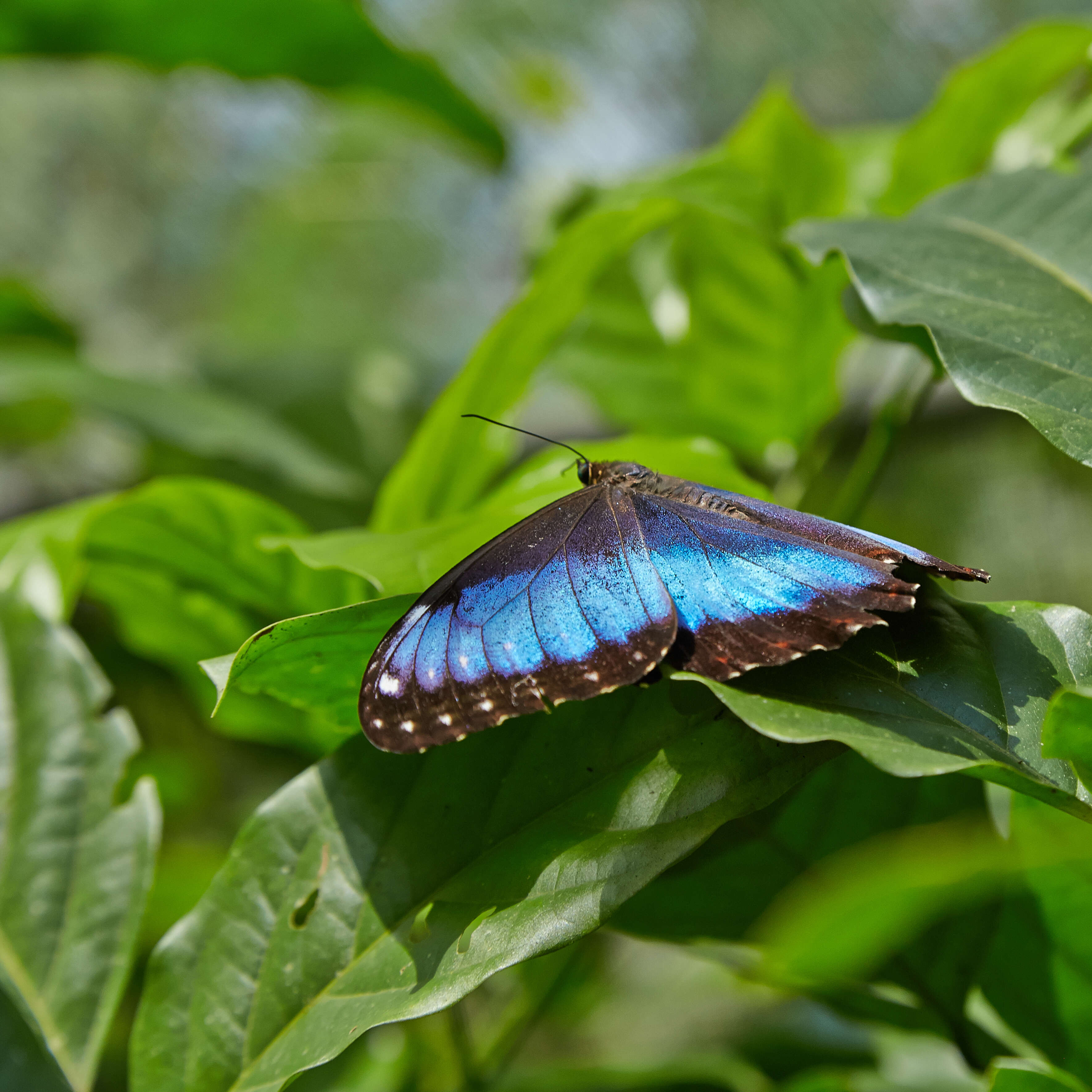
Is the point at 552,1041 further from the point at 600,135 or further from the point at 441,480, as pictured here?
the point at 600,135

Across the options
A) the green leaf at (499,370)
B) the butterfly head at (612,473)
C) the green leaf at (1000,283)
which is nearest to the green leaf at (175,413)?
the green leaf at (499,370)

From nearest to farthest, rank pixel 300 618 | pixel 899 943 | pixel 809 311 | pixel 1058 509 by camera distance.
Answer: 1. pixel 300 618
2. pixel 899 943
3. pixel 809 311
4. pixel 1058 509

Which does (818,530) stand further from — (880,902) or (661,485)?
(880,902)

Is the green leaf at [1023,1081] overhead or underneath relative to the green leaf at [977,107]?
underneath

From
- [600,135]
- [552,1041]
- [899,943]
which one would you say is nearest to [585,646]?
[899,943]

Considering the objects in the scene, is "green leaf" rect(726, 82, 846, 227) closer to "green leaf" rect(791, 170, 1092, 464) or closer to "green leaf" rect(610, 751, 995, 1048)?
"green leaf" rect(791, 170, 1092, 464)

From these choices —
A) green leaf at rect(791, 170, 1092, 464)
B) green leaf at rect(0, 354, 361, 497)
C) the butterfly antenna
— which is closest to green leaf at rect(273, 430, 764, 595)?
the butterfly antenna

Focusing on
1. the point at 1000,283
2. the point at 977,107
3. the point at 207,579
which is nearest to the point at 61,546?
the point at 207,579

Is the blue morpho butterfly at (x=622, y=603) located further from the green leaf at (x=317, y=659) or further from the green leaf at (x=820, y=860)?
the green leaf at (x=820, y=860)
